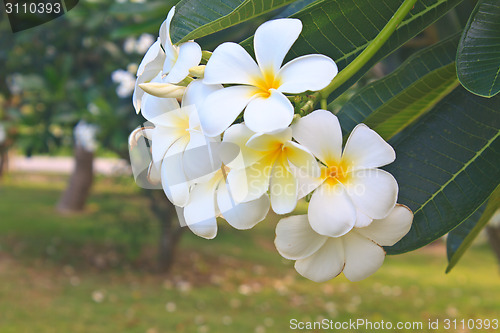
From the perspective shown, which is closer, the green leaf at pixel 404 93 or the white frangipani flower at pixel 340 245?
the white frangipani flower at pixel 340 245

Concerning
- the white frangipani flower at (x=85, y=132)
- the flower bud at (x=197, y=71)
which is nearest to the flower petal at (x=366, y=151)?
the flower bud at (x=197, y=71)

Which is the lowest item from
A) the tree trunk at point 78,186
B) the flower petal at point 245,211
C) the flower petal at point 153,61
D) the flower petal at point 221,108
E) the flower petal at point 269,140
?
the tree trunk at point 78,186

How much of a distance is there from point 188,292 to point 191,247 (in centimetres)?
138

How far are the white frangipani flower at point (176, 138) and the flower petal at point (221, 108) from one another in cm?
1

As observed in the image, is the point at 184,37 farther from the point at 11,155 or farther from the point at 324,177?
the point at 11,155

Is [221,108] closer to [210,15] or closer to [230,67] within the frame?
[230,67]

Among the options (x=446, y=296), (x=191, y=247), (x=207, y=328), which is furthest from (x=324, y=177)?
(x=191, y=247)

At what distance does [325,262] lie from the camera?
1.14 feet

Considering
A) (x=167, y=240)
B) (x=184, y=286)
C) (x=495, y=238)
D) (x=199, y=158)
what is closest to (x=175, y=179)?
(x=199, y=158)

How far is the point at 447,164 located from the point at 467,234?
0.55 ft

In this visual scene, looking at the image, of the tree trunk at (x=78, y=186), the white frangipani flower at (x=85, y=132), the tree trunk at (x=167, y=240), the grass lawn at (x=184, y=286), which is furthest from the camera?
the tree trunk at (x=78, y=186)

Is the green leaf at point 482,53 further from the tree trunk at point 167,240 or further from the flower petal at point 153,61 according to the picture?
the tree trunk at point 167,240

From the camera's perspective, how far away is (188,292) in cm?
385

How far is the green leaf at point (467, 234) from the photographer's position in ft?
1.54
